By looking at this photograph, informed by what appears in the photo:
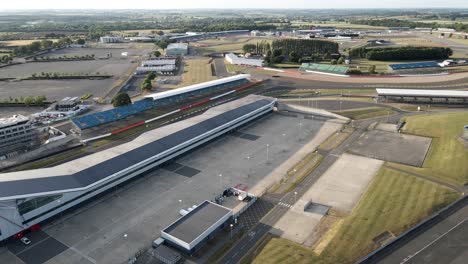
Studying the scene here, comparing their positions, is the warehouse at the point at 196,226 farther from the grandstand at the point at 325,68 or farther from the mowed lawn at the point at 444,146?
the grandstand at the point at 325,68

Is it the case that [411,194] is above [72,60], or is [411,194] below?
below

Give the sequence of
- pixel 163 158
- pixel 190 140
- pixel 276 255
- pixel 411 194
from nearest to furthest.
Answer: pixel 276 255, pixel 411 194, pixel 163 158, pixel 190 140

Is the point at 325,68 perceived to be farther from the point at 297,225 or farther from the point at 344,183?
the point at 297,225

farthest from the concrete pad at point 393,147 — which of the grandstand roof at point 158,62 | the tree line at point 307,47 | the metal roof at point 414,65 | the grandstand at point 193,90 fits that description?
the grandstand roof at point 158,62

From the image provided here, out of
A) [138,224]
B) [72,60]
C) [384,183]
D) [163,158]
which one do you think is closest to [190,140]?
[163,158]

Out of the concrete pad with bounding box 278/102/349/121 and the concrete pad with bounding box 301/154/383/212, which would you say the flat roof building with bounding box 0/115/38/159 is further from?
the concrete pad with bounding box 278/102/349/121

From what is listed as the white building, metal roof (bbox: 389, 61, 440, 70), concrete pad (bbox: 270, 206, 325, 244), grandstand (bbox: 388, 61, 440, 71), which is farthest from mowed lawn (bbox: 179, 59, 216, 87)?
concrete pad (bbox: 270, 206, 325, 244)

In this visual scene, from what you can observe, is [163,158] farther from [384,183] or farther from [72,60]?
[72,60]
